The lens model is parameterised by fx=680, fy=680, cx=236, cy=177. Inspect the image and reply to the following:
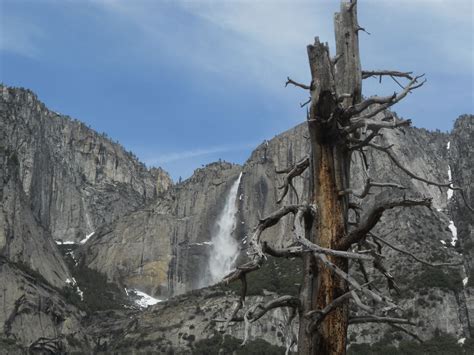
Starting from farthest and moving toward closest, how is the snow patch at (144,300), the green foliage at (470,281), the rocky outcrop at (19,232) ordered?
the snow patch at (144,300)
the rocky outcrop at (19,232)
the green foliage at (470,281)

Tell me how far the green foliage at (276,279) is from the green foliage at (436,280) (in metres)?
15.8

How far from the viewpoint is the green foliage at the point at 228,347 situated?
80938 mm

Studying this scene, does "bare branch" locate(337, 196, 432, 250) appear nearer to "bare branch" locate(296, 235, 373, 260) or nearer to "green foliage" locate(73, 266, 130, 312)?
"bare branch" locate(296, 235, 373, 260)

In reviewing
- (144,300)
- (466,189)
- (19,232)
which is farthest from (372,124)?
(144,300)

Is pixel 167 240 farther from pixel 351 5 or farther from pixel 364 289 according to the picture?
pixel 364 289

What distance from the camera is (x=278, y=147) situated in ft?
494

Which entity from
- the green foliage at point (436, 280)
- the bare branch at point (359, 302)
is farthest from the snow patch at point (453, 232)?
the bare branch at point (359, 302)

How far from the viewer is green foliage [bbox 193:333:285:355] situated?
8094 cm

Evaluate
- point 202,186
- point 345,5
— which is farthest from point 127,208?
point 345,5

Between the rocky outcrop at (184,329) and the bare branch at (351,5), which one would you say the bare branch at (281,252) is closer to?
the bare branch at (351,5)

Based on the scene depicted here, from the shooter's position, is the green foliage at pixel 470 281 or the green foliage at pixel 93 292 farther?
the green foliage at pixel 93 292

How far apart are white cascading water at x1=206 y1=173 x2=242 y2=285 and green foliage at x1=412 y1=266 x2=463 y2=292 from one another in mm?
59482

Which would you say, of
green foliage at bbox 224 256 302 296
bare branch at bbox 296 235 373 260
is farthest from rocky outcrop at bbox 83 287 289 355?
bare branch at bbox 296 235 373 260

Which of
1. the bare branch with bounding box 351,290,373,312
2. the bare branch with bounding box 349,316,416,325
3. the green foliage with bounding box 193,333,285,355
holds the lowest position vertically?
the bare branch with bounding box 349,316,416,325
